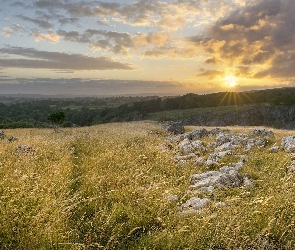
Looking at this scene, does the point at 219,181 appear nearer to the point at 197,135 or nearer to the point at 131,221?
the point at 131,221

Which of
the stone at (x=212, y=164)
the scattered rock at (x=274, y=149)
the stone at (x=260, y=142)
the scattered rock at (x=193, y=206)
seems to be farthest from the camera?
the stone at (x=260, y=142)

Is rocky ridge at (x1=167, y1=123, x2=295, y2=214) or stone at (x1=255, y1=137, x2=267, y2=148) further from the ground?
stone at (x1=255, y1=137, x2=267, y2=148)

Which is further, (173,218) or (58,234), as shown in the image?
(173,218)

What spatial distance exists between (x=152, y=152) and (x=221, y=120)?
7900 cm

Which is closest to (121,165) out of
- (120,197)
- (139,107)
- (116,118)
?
(120,197)

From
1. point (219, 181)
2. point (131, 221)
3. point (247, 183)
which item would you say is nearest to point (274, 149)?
point (247, 183)

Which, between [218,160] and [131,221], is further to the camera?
[218,160]

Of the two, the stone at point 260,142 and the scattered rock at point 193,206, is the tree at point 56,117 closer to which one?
the stone at point 260,142

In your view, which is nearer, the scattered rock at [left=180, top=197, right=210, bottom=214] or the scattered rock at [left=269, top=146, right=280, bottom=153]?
the scattered rock at [left=180, top=197, right=210, bottom=214]

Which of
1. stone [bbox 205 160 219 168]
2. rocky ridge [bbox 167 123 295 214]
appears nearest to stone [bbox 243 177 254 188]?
rocky ridge [bbox 167 123 295 214]

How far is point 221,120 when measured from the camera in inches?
3472

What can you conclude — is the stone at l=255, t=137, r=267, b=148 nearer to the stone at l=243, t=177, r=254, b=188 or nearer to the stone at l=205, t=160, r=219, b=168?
the stone at l=205, t=160, r=219, b=168

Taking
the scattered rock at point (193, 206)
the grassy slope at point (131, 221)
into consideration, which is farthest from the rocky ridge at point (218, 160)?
the grassy slope at point (131, 221)

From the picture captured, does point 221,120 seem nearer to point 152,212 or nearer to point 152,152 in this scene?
point 152,152
